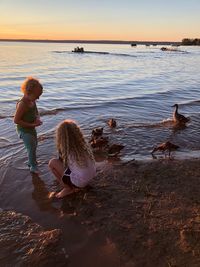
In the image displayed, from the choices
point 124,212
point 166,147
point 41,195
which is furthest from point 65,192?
point 166,147

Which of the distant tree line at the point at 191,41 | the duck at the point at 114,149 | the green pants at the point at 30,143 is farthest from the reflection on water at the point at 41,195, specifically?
the distant tree line at the point at 191,41

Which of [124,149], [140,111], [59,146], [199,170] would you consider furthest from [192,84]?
[59,146]

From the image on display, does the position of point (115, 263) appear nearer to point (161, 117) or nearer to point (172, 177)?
point (172, 177)

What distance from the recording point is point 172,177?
711 cm

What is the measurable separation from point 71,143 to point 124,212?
4.72 feet

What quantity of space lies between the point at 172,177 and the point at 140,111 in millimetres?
8245

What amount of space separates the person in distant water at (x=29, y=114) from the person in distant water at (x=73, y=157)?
1068mm

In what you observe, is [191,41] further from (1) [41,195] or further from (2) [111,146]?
(1) [41,195]

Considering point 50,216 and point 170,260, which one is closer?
point 170,260

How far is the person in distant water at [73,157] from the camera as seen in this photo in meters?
6.28

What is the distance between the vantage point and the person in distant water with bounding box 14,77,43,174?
274 inches

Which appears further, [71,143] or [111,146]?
[111,146]

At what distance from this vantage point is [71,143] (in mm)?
6285

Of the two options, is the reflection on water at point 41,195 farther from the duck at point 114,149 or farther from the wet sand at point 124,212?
the duck at point 114,149
